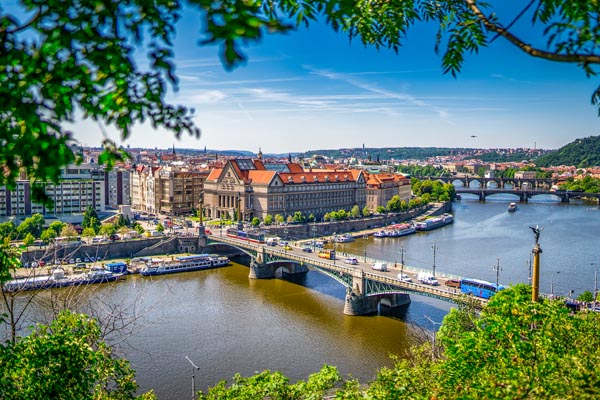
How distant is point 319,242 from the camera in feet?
123

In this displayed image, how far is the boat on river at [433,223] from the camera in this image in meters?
46.2

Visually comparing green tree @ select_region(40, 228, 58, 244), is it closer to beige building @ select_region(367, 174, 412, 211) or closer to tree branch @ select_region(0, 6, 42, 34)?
beige building @ select_region(367, 174, 412, 211)

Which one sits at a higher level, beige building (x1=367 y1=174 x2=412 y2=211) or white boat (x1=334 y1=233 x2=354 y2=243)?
beige building (x1=367 y1=174 x2=412 y2=211)

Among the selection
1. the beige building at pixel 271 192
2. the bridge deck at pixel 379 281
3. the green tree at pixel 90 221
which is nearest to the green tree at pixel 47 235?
the green tree at pixel 90 221

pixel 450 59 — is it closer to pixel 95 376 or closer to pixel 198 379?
pixel 95 376

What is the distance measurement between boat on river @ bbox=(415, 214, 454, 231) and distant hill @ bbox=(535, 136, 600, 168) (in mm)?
91363

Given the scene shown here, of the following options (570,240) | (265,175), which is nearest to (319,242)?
(265,175)

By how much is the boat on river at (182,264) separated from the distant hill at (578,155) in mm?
116988

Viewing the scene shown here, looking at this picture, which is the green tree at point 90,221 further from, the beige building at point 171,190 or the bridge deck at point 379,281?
the bridge deck at point 379,281

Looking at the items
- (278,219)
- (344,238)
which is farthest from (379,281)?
(278,219)

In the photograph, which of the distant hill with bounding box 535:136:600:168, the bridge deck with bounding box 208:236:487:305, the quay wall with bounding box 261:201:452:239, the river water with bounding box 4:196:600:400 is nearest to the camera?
the river water with bounding box 4:196:600:400

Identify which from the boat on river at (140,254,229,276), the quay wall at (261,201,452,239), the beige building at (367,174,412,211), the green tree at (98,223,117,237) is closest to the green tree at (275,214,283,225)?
the quay wall at (261,201,452,239)

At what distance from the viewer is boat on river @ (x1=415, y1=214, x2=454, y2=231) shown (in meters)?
46.2

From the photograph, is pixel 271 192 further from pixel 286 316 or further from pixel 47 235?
pixel 286 316
